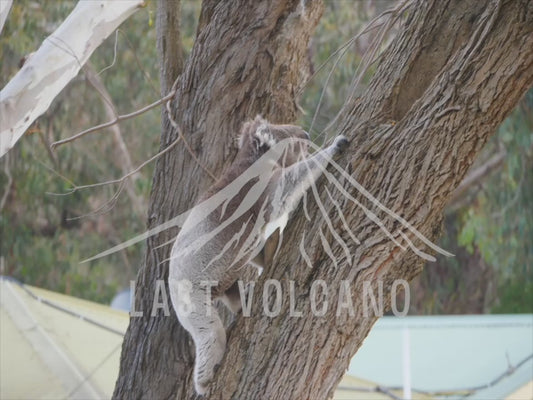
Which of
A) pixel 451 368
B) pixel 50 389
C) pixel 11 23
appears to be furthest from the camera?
pixel 11 23

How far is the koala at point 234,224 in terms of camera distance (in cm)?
396

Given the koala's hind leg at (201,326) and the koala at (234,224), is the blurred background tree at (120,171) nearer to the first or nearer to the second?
the koala at (234,224)

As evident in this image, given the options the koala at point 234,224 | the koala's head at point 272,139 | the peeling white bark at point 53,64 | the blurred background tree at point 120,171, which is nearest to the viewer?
the peeling white bark at point 53,64

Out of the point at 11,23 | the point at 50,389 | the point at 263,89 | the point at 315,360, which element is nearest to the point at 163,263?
the point at 263,89

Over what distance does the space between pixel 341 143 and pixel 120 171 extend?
8993mm

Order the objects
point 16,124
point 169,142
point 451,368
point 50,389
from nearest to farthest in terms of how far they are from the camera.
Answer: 1. point 16,124
2. point 169,142
3. point 50,389
4. point 451,368

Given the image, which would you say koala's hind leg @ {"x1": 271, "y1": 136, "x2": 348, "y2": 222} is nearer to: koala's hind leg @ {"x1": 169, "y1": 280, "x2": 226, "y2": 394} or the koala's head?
the koala's head

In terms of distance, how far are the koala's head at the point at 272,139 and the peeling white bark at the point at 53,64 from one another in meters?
0.79

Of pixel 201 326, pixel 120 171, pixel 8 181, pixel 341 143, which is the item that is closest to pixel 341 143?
pixel 341 143

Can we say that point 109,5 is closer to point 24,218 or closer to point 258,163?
point 258,163

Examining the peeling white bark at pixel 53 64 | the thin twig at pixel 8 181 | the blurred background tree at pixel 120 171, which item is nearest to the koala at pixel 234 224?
the peeling white bark at pixel 53 64

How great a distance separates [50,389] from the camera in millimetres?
6148

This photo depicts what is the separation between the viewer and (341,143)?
333 cm

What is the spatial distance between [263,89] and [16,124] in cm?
144
